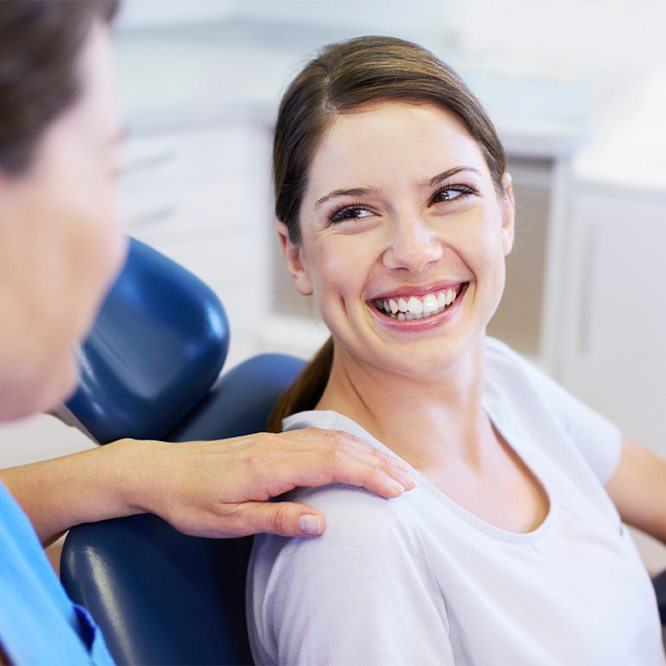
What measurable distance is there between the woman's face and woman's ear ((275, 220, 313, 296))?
0.19 ft

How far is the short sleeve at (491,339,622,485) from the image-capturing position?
1.37m

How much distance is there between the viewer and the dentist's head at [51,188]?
540 mm

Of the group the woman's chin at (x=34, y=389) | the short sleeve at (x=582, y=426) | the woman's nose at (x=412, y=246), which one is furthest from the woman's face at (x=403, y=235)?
the woman's chin at (x=34, y=389)

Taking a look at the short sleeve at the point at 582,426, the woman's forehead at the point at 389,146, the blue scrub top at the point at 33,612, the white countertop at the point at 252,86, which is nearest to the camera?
the blue scrub top at the point at 33,612

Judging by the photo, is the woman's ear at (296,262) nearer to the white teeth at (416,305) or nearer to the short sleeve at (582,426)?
the white teeth at (416,305)

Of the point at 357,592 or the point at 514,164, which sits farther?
the point at 514,164

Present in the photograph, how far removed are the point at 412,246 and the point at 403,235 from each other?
15 mm

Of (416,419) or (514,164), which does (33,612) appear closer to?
(416,419)

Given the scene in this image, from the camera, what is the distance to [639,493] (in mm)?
1413

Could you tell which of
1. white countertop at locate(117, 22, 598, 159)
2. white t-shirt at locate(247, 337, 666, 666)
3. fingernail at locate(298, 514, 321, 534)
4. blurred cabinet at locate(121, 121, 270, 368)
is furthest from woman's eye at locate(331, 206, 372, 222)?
blurred cabinet at locate(121, 121, 270, 368)

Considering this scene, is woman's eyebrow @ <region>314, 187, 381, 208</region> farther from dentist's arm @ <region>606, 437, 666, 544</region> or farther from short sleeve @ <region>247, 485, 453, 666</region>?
dentist's arm @ <region>606, 437, 666, 544</region>

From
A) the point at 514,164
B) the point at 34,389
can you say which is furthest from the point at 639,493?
the point at 514,164

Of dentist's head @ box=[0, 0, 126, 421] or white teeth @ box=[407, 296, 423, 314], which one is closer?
dentist's head @ box=[0, 0, 126, 421]

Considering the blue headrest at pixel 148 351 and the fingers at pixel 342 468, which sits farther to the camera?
the blue headrest at pixel 148 351
